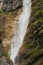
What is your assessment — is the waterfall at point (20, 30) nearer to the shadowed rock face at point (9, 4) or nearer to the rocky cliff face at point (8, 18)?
the rocky cliff face at point (8, 18)

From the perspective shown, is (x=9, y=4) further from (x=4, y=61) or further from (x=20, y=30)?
(x=4, y=61)

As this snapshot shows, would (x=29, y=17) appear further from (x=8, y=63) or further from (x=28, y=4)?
(x=8, y=63)

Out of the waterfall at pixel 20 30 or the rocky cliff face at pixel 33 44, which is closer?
the rocky cliff face at pixel 33 44

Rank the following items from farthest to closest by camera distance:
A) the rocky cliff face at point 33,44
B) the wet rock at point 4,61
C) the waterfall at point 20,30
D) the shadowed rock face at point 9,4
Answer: the shadowed rock face at point 9,4 < the waterfall at point 20,30 < the rocky cliff face at point 33,44 < the wet rock at point 4,61

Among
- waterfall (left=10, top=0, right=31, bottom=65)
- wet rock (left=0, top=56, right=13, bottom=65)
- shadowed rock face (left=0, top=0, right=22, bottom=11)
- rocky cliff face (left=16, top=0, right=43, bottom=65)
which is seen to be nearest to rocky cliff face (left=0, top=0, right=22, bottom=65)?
shadowed rock face (left=0, top=0, right=22, bottom=11)

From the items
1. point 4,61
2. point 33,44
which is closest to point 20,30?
point 33,44

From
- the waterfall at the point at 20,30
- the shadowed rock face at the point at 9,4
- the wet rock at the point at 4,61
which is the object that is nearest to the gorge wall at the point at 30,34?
the waterfall at the point at 20,30

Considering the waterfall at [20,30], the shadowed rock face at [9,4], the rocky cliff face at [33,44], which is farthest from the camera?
the shadowed rock face at [9,4]
